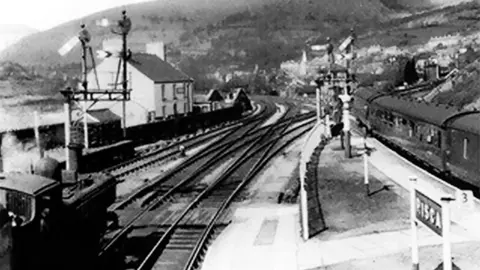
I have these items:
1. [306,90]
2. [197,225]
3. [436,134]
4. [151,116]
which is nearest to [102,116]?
[151,116]

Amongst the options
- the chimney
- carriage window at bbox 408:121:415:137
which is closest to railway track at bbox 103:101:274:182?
carriage window at bbox 408:121:415:137

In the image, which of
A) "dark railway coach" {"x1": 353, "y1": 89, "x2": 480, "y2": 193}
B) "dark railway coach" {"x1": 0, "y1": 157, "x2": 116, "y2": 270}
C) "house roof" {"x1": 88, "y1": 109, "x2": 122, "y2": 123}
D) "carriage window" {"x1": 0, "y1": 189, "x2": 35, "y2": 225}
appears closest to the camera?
"dark railway coach" {"x1": 0, "y1": 157, "x2": 116, "y2": 270}

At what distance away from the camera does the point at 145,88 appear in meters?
56.2

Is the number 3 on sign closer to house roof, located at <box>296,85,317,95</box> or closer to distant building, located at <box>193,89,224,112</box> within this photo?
distant building, located at <box>193,89,224,112</box>

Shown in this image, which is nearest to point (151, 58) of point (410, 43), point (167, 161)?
point (167, 161)

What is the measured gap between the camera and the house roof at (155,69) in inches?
2223

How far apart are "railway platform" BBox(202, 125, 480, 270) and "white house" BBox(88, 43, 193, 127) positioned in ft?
112

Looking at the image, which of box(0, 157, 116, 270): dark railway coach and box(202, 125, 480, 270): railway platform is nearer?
box(0, 157, 116, 270): dark railway coach

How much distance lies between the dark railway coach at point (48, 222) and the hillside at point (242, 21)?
4663 inches

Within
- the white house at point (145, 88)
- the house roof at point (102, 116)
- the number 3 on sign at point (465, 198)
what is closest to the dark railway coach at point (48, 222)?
the number 3 on sign at point (465, 198)

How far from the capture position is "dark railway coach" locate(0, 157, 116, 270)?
977 cm

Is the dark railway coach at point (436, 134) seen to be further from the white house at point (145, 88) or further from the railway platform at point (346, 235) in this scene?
the white house at point (145, 88)

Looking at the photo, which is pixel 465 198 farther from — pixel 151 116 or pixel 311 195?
pixel 151 116

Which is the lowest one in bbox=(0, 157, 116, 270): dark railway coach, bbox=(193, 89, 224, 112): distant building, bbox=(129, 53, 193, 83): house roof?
bbox=(0, 157, 116, 270): dark railway coach
